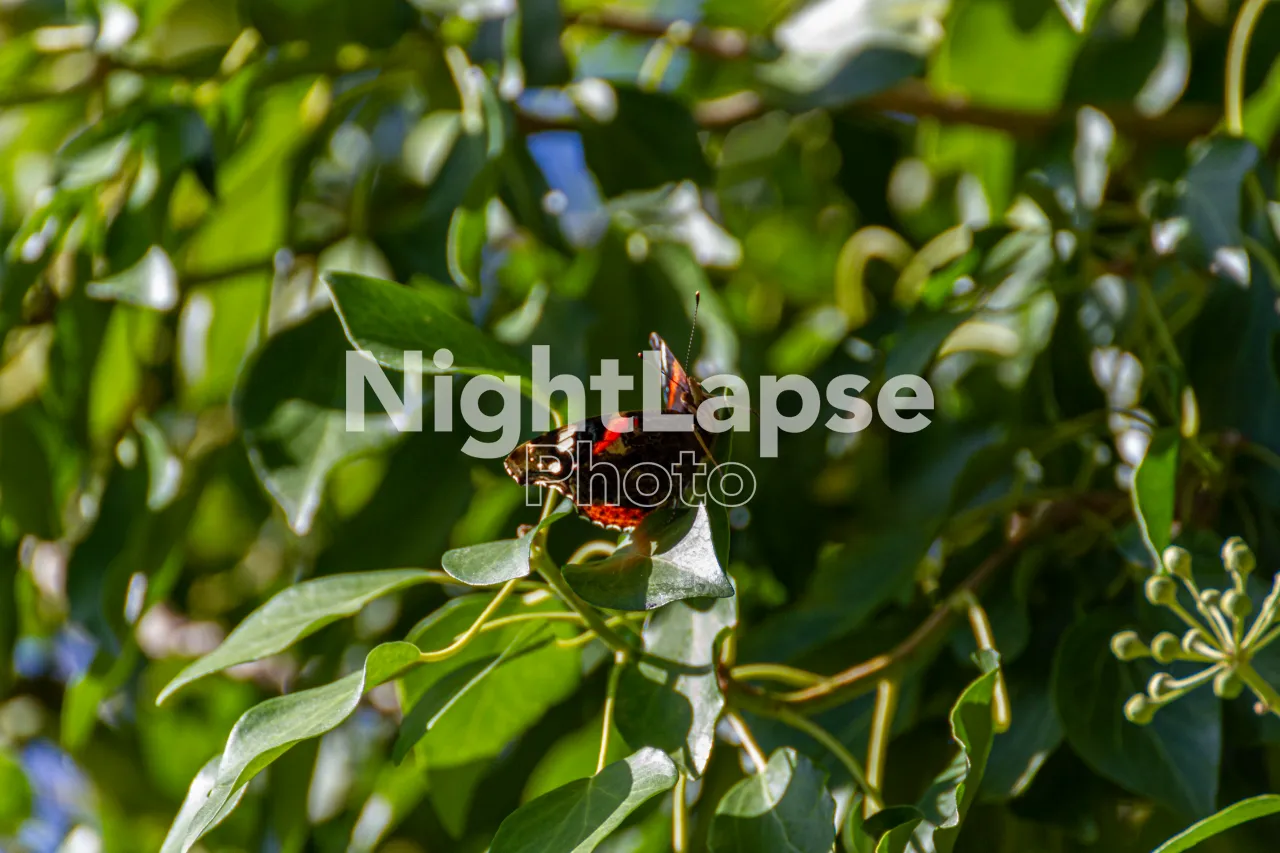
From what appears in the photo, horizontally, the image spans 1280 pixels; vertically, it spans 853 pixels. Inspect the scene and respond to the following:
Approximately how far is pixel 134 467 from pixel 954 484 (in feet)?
2.73

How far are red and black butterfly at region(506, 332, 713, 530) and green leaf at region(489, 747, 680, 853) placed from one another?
16 centimetres

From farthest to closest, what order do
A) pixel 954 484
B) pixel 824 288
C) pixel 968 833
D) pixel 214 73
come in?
pixel 824 288
pixel 214 73
pixel 954 484
pixel 968 833

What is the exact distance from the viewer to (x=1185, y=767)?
2.77 feet

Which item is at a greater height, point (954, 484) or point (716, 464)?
point (716, 464)

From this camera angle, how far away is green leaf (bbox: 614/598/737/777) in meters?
0.73

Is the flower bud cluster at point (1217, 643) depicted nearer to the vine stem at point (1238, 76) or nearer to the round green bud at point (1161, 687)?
the round green bud at point (1161, 687)

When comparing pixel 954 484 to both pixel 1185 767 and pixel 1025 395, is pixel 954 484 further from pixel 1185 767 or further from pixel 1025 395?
pixel 1185 767

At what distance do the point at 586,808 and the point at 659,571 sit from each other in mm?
160

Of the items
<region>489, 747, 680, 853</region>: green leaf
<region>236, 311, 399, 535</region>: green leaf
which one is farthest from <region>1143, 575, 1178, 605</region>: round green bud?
<region>236, 311, 399, 535</region>: green leaf

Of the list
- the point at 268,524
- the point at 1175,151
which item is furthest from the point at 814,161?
the point at 268,524

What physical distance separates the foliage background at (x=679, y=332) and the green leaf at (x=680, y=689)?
0.14 m

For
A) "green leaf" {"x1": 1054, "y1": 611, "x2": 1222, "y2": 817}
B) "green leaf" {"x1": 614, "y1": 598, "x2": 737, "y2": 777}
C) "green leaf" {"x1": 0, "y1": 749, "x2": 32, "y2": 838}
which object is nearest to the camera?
"green leaf" {"x1": 614, "y1": 598, "x2": 737, "y2": 777}

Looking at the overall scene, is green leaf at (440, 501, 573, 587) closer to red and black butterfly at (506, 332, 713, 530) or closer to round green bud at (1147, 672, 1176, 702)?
red and black butterfly at (506, 332, 713, 530)

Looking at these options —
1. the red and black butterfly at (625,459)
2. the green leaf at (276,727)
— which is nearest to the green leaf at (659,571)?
the red and black butterfly at (625,459)
